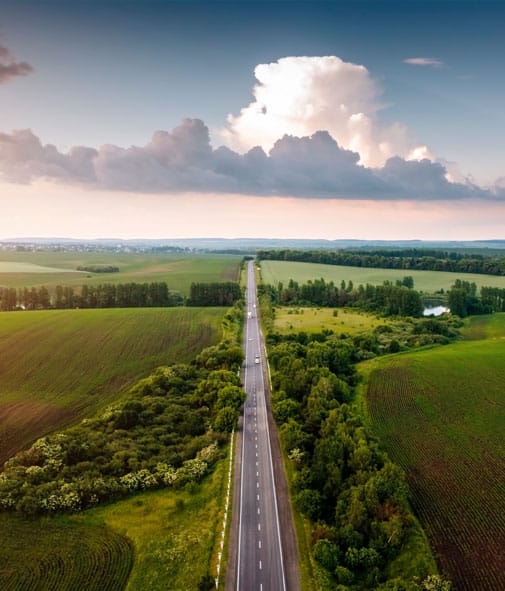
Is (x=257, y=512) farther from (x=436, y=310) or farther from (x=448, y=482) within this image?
A: (x=436, y=310)

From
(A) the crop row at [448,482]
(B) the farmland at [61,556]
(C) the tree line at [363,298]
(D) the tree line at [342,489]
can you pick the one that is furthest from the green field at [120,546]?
(C) the tree line at [363,298]

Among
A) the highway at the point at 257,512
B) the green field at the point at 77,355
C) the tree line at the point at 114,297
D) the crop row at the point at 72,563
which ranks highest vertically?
the tree line at the point at 114,297

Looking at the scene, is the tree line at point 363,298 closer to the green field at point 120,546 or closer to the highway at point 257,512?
the highway at point 257,512

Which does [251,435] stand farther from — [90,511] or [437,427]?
[437,427]

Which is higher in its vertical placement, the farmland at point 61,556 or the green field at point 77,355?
the green field at point 77,355

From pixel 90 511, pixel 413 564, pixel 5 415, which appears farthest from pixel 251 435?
pixel 5 415
